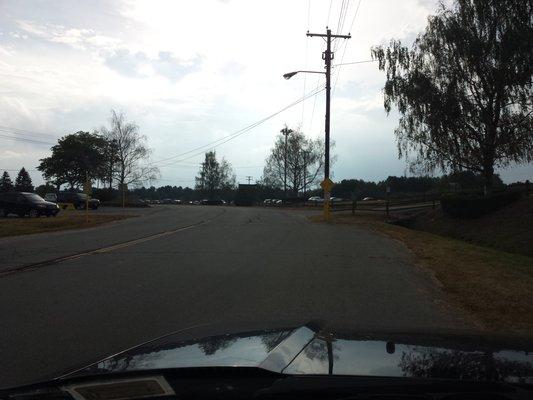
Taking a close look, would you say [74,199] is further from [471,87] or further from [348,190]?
[348,190]

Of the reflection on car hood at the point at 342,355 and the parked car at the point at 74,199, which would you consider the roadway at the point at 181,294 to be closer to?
the reflection on car hood at the point at 342,355

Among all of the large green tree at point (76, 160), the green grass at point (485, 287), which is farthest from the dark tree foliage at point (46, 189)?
the green grass at point (485, 287)

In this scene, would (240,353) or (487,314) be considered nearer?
(240,353)

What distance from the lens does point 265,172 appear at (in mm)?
97938

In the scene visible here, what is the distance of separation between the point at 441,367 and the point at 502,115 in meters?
33.5

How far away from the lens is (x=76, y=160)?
270 ft

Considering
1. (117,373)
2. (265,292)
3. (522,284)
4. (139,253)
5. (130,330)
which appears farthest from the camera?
(139,253)

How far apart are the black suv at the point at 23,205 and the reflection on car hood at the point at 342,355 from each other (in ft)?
118

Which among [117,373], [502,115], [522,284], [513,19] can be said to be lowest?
[522,284]

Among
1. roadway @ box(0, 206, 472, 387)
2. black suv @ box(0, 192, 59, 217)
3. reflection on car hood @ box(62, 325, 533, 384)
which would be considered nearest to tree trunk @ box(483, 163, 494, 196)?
roadway @ box(0, 206, 472, 387)

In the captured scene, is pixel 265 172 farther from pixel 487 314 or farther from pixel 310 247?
pixel 487 314

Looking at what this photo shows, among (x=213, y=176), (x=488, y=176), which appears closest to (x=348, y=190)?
(x=213, y=176)

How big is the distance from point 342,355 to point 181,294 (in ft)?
22.0

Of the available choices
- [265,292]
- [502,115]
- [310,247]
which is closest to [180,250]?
[310,247]
